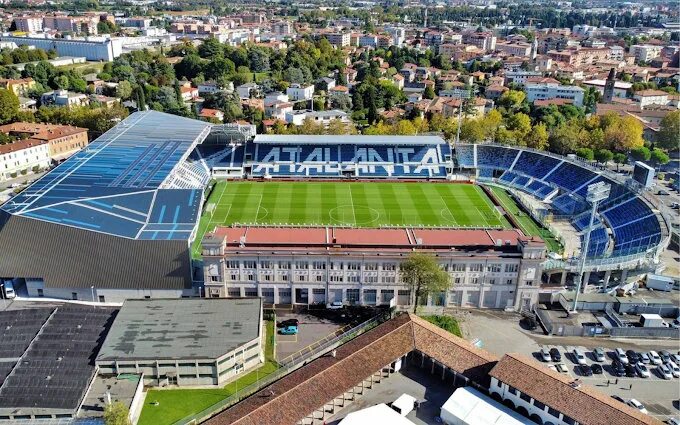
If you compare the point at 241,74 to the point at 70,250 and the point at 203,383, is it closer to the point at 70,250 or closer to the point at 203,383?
the point at 70,250

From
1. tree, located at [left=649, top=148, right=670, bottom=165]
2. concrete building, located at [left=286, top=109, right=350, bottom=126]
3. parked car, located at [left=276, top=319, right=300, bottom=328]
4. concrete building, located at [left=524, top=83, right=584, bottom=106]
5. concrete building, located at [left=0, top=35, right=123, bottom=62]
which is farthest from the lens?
concrete building, located at [left=0, top=35, right=123, bottom=62]

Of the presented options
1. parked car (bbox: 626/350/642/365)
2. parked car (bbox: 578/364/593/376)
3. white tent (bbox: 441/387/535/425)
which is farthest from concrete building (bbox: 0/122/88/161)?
parked car (bbox: 626/350/642/365)

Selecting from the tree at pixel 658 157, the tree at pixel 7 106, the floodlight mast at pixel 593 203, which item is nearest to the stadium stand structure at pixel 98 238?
the floodlight mast at pixel 593 203

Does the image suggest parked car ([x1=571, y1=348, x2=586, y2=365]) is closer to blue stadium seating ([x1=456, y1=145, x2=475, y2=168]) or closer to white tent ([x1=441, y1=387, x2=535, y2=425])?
white tent ([x1=441, y1=387, x2=535, y2=425])

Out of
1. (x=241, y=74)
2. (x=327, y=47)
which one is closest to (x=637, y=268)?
(x=241, y=74)

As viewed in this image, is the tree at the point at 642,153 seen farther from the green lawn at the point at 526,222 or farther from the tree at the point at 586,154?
the green lawn at the point at 526,222

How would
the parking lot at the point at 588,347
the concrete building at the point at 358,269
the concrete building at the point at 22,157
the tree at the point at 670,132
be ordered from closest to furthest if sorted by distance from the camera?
the parking lot at the point at 588,347 → the concrete building at the point at 358,269 → the concrete building at the point at 22,157 → the tree at the point at 670,132

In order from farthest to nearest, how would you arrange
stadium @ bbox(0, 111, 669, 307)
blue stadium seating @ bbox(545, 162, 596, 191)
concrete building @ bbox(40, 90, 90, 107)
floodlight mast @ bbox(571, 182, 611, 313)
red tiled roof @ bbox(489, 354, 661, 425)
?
concrete building @ bbox(40, 90, 90, 107), blue stadium seating @ bbox(545, 162, 596, 191), stadium @ bbox(0, 111, 669, 307), floodlight mast @ bbox(571, 182, 611, 313), red tiled roof @ bbox(489, 354, 661, 425)
